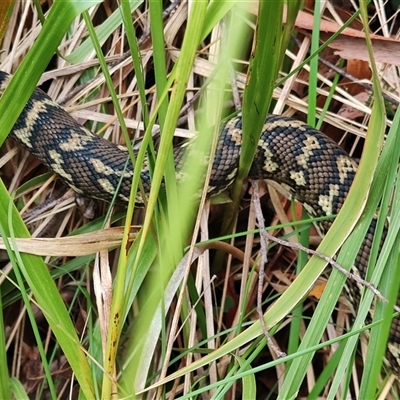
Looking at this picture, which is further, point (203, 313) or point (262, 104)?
point (203, 313)

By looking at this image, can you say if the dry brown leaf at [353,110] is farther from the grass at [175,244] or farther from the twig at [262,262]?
the twig at [262,262]

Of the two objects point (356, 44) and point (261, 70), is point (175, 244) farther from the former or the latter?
point (356, 44)

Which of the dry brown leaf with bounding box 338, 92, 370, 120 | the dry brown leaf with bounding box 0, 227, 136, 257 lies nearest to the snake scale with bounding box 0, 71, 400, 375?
the dry brown leaf with bounding box 338, 92, 370, 120

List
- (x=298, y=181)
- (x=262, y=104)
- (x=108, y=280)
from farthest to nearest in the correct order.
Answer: (x=298, y=181) → (x=108, y=280) → (x=262, y=104)

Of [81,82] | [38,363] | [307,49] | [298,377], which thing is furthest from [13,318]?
[307,49]

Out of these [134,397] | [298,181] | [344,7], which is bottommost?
[134,397]

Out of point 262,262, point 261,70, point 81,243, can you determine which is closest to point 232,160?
point 262,262

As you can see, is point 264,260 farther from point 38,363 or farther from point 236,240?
point 38,363
